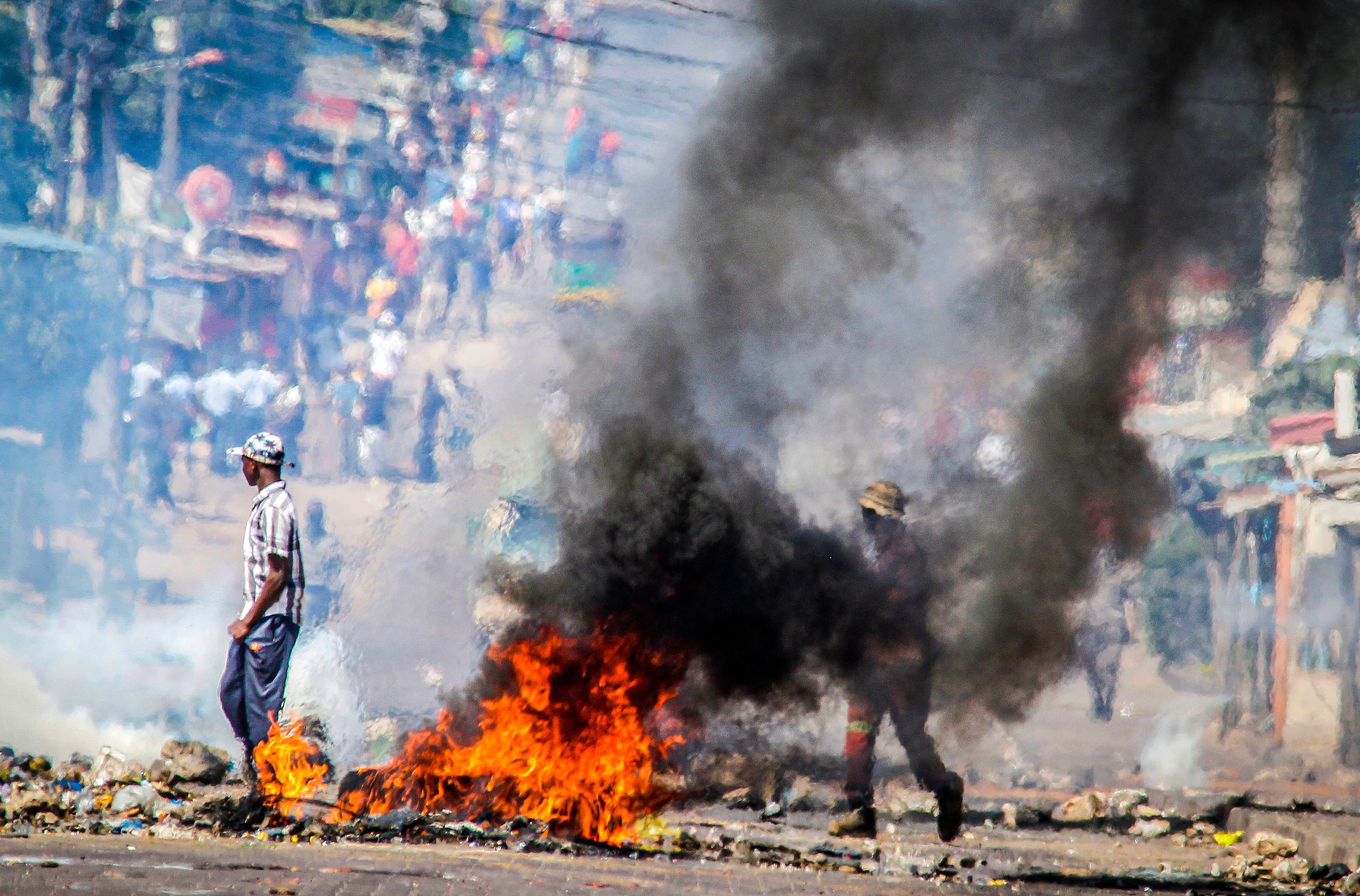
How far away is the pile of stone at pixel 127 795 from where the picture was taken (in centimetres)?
519

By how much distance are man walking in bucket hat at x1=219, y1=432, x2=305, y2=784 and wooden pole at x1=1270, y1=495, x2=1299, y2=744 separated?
381 inches

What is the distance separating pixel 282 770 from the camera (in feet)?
17.8

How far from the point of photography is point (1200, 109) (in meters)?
8.29

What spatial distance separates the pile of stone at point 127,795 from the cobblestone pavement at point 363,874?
0.23 m

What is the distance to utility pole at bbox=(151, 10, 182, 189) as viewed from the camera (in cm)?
1817

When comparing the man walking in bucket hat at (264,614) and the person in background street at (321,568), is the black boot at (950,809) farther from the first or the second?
the person in background street at (321,568)

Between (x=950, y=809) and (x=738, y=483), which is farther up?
(x=738, y=483)

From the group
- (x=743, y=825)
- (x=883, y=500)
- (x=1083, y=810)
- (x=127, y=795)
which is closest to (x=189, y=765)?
(x=127, y=795)

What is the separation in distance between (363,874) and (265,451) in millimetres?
2130

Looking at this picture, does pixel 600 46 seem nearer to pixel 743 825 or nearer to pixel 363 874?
pixel 743 825

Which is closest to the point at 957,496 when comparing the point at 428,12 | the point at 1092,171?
the point at 1092,171

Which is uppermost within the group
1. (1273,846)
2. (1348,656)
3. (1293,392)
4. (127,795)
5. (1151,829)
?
(1293,392)

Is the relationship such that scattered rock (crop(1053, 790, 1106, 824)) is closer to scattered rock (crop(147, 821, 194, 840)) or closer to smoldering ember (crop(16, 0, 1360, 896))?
smoldering ember (crop(16, 0, 1360, 896))

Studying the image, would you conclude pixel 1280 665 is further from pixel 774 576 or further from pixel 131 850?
pixel 131 850
